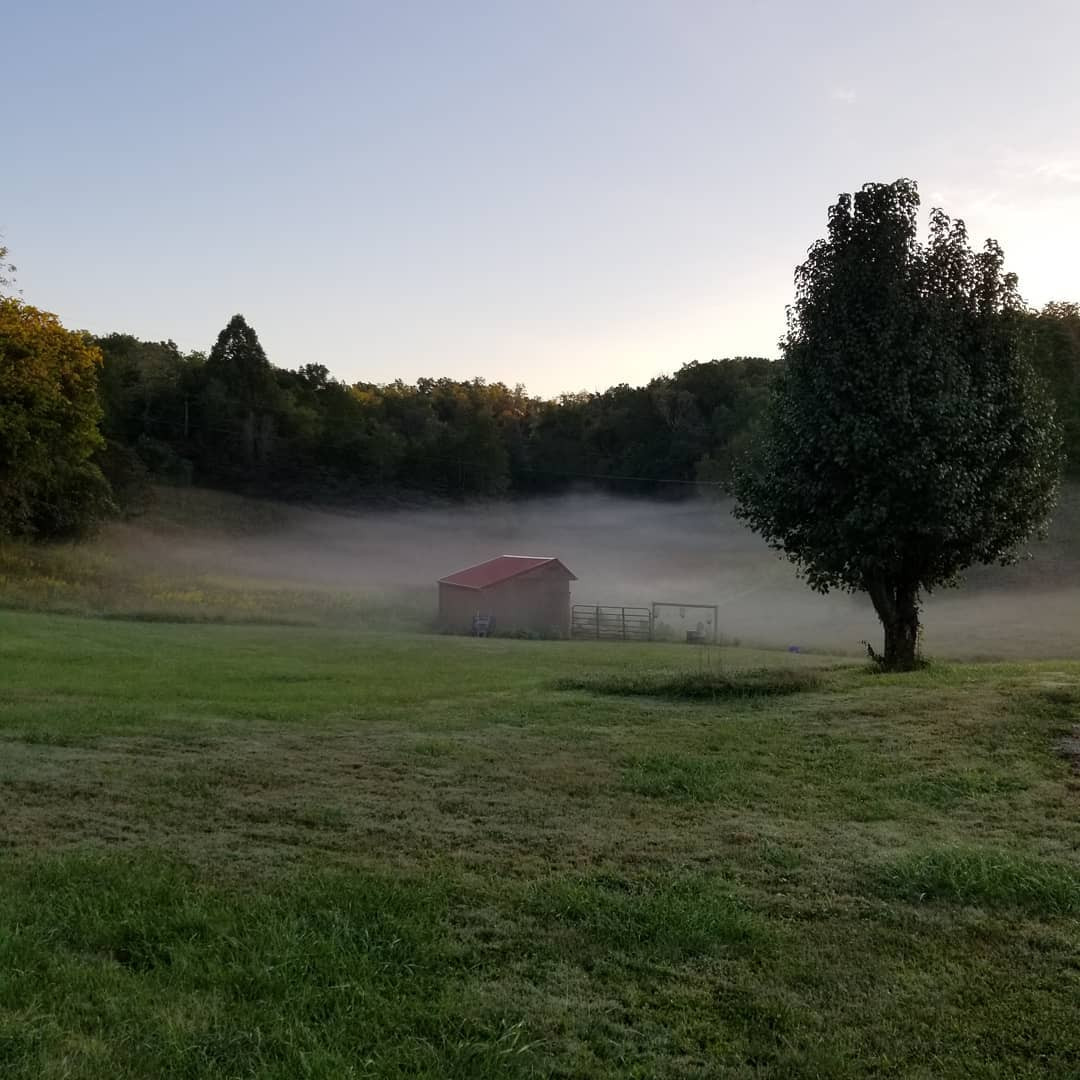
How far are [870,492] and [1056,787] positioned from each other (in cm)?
1130

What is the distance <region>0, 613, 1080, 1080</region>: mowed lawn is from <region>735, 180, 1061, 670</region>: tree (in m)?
7.39

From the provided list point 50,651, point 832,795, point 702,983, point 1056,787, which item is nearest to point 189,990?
point 702,983

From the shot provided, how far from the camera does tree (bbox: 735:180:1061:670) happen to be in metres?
19.7

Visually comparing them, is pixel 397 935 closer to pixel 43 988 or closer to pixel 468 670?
pixel 43 988

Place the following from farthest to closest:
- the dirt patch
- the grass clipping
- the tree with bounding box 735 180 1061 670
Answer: the tree with bounding box 735 180 1061 670 → the grass clipping → the dirt patch

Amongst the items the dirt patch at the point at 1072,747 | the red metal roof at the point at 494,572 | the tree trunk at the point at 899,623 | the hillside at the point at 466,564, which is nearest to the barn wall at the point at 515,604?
the red metal roof at the point at 494,572

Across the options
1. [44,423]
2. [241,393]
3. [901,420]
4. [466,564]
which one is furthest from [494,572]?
[241,393]

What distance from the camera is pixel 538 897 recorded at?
619cm

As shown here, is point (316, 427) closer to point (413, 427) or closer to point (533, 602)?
point (413, 427)

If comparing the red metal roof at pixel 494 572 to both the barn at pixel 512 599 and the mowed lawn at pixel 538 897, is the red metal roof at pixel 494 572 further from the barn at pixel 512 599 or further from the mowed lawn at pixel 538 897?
the mowed lawn at pixel 538 897

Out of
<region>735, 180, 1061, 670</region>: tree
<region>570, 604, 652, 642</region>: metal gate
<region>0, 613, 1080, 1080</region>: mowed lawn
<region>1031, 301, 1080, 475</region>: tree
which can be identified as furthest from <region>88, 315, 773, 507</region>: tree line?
<region>0, 613, 1080, 1080</region>: mowed lawn

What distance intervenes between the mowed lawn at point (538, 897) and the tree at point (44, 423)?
36134 mm

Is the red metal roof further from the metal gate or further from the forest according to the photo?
the forest

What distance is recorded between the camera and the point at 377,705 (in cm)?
1575
